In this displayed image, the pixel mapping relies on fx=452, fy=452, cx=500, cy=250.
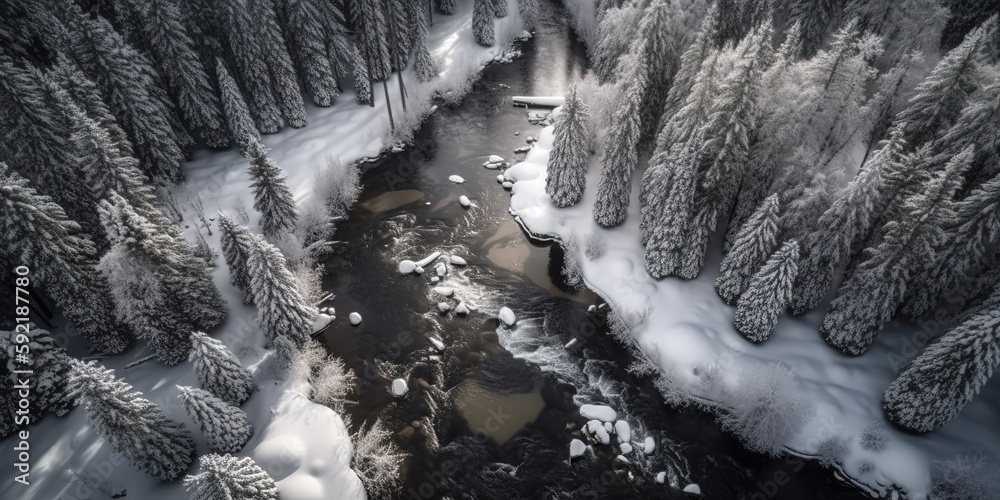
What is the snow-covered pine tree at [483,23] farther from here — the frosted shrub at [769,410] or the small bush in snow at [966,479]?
the small bush in snow at [966,479]

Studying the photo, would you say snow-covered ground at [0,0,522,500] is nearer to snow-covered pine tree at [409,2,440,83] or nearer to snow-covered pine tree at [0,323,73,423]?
snow-covered pine tree at [0,323,73,423]

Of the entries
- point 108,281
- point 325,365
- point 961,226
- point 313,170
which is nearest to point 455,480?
point 325,365

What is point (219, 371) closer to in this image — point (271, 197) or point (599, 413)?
point (271, 197)

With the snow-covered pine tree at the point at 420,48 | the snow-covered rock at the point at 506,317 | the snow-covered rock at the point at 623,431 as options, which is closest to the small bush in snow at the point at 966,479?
the snow-covered rock at the point at 623,431

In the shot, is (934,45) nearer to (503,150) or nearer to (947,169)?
(947,169)

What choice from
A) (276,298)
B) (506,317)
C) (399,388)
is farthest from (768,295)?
(276,298)
